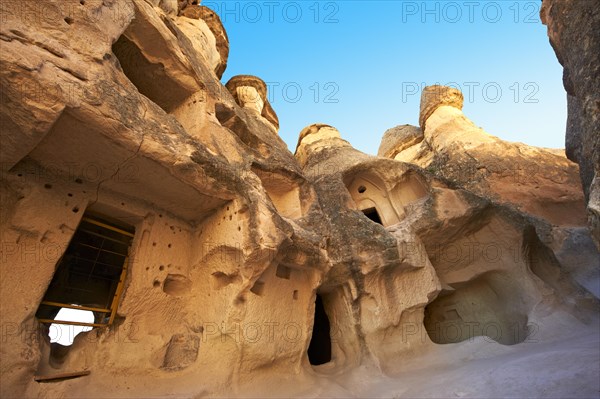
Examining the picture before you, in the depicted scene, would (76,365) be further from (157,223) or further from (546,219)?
(546,219)

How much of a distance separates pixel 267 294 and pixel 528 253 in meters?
6.29

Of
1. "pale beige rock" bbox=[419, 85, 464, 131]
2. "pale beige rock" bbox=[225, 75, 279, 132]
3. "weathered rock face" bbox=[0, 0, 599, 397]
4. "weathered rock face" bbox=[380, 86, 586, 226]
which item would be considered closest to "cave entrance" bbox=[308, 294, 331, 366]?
"weathered rock face" bbox=[0, 0, 599, 397]

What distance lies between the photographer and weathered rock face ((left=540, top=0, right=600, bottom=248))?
10.8 feet

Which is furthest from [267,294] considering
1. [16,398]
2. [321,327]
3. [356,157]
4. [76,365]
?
[356,157]

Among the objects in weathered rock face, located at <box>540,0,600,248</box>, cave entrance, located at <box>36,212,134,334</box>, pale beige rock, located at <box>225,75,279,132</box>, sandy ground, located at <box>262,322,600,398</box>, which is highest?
pale beige rock, located at <box>225,75,279,132</box>

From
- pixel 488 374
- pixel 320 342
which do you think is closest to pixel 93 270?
pixel 320 342

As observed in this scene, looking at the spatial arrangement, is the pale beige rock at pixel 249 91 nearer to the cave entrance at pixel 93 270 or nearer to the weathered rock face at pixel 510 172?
the weathered rock face at pixel 510 172

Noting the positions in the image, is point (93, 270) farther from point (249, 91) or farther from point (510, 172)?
point (510, 172)

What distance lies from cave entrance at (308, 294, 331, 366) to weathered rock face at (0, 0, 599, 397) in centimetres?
5

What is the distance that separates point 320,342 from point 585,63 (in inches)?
298

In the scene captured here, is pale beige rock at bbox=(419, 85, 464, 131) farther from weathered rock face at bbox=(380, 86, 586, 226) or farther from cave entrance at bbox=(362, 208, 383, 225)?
cave entrance at bbox=(362, 208, 383, 225)

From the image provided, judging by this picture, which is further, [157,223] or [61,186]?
[157,223]

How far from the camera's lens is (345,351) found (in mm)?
6215

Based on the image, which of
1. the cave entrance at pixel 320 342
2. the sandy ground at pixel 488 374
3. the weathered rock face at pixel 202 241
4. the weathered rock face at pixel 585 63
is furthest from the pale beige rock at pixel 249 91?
the sandy ground at pixel 488 374
